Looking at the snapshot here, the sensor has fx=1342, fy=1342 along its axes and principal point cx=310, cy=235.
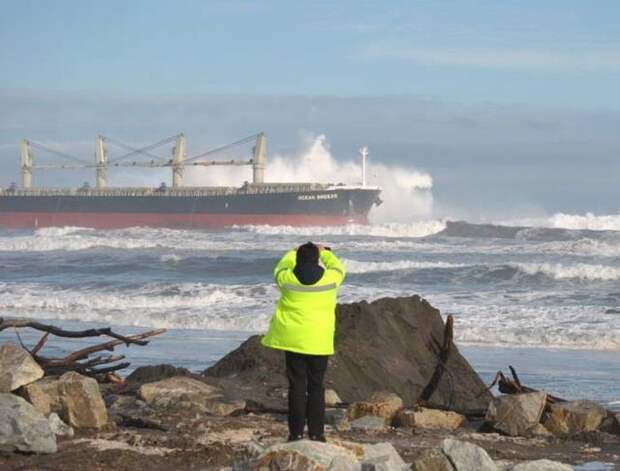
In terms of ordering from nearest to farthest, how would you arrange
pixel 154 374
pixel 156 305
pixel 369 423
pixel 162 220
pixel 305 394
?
1. pixel 305 394
2. pixel 369 423
3. pixel 154 374
4. pixel 156 305
5. pixel 162 220

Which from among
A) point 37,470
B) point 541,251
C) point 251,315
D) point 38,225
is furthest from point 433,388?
point 38,225

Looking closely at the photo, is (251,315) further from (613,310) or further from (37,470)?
(37,470)

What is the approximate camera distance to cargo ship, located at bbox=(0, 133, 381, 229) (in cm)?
6862

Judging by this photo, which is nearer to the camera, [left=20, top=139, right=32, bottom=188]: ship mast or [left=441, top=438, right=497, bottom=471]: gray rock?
[left=441, top=438, right=497, bottom=471]: gray rock

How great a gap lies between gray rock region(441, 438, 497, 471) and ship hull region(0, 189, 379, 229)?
61.8m

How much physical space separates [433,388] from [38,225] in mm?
66672

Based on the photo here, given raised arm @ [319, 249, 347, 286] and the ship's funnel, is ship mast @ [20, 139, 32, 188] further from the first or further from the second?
raised arm @ [319, 249, 347, 286]

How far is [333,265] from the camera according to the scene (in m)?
6.96

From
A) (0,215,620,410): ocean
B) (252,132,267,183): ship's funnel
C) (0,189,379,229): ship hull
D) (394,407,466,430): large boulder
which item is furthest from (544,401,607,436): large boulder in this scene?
(252,132,267,183): ship's funnel

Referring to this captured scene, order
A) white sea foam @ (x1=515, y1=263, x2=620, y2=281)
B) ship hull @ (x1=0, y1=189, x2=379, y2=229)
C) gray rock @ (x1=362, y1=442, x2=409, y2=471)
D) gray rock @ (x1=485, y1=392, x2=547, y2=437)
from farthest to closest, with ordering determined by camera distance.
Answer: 1. ship hull @ (x1=0, y1=189, x2=379, y2=229)
2. white sea foam @ (x1=515, y1=263, x2=620, y2=281)
3. gray rock @ (x1=485, y1=392, x2=547, y2=437)
4. gray rock @ (x1=362, y1=442, x2=409, y2=471)

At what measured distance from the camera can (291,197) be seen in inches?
2689

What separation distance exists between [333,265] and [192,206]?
64.1m

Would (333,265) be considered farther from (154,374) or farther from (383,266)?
(383,266)

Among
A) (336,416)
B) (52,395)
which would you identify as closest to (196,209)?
(336,416)
